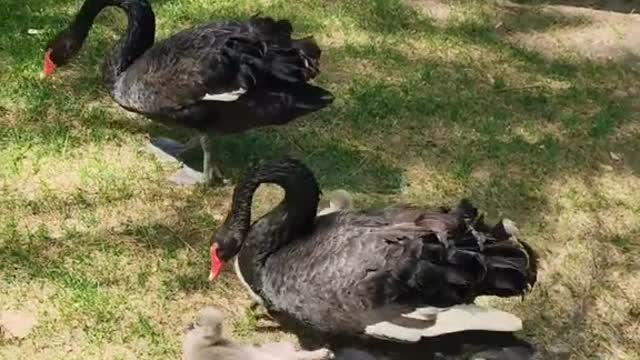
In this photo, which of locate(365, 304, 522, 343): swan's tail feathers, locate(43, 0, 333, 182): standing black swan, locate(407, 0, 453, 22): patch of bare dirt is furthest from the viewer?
locate(407, 0, 453, 22): patch of bare dirt

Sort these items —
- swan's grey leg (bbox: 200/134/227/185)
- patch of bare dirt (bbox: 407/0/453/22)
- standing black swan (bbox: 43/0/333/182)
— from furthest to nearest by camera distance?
patch of bare dirt (bbox: 407/0/453/22)
swan's grey leg (bbox: 200/134/227/185)
standing black swan (bbox: 43/0/333/182)

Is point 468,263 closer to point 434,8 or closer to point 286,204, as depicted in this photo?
point 286,204

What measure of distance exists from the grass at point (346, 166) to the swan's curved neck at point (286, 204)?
0.36 meters

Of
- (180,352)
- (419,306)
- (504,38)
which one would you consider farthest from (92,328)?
(504,38)

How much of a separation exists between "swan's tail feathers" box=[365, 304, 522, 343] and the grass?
0.67m

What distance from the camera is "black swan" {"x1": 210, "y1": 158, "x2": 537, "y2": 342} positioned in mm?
3275

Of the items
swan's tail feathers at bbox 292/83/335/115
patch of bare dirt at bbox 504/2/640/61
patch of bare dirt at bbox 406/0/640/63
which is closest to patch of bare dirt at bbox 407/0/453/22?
patch of bare dirt at bbox 406/0/640/63

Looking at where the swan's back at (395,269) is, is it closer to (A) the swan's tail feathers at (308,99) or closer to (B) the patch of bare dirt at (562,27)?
(A) the swan's tail feathers at (308,99)

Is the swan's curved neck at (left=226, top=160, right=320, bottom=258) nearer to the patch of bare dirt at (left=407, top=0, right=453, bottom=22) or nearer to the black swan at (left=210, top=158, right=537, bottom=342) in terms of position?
the black swan at (left=210, top=158, right=537, bottom=342)

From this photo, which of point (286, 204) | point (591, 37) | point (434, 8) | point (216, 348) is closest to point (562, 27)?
point (591, 37)

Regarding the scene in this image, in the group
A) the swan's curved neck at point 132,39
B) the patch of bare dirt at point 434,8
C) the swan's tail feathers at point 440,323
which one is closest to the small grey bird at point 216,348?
the swan's tail feathers at point 440,323

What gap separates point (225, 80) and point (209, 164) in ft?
1.65

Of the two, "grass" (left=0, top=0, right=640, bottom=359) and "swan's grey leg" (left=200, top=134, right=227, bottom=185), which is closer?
"grass" (left=0, top=0, right=640, bottom=359)

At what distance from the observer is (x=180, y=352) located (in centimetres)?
364
